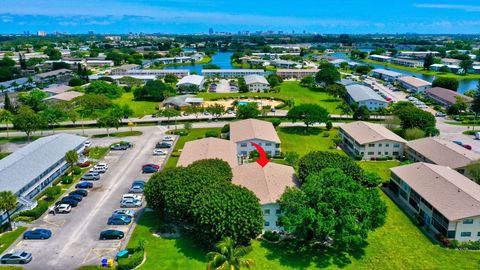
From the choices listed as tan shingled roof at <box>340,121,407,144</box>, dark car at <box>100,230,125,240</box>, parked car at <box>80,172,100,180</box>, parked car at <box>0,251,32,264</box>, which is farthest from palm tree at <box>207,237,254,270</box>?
tan shingled roof at <box>340,121,407,144</box>

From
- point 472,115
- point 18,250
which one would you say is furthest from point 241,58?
point 18,250

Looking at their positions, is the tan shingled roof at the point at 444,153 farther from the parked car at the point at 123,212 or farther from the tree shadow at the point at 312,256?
the parked car at the point at 123,212

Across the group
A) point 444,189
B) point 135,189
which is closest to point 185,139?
point 135,189

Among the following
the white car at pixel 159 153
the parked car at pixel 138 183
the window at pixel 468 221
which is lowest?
the parked car at pixel 138 183

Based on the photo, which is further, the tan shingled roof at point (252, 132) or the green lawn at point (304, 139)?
the green lawn at point (304, 139)

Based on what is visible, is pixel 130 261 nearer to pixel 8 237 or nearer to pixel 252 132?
pixel 8 237

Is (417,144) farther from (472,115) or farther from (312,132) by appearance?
(472,115)

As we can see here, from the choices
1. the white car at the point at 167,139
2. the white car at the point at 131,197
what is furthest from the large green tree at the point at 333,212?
the white car at the point at 167,139
